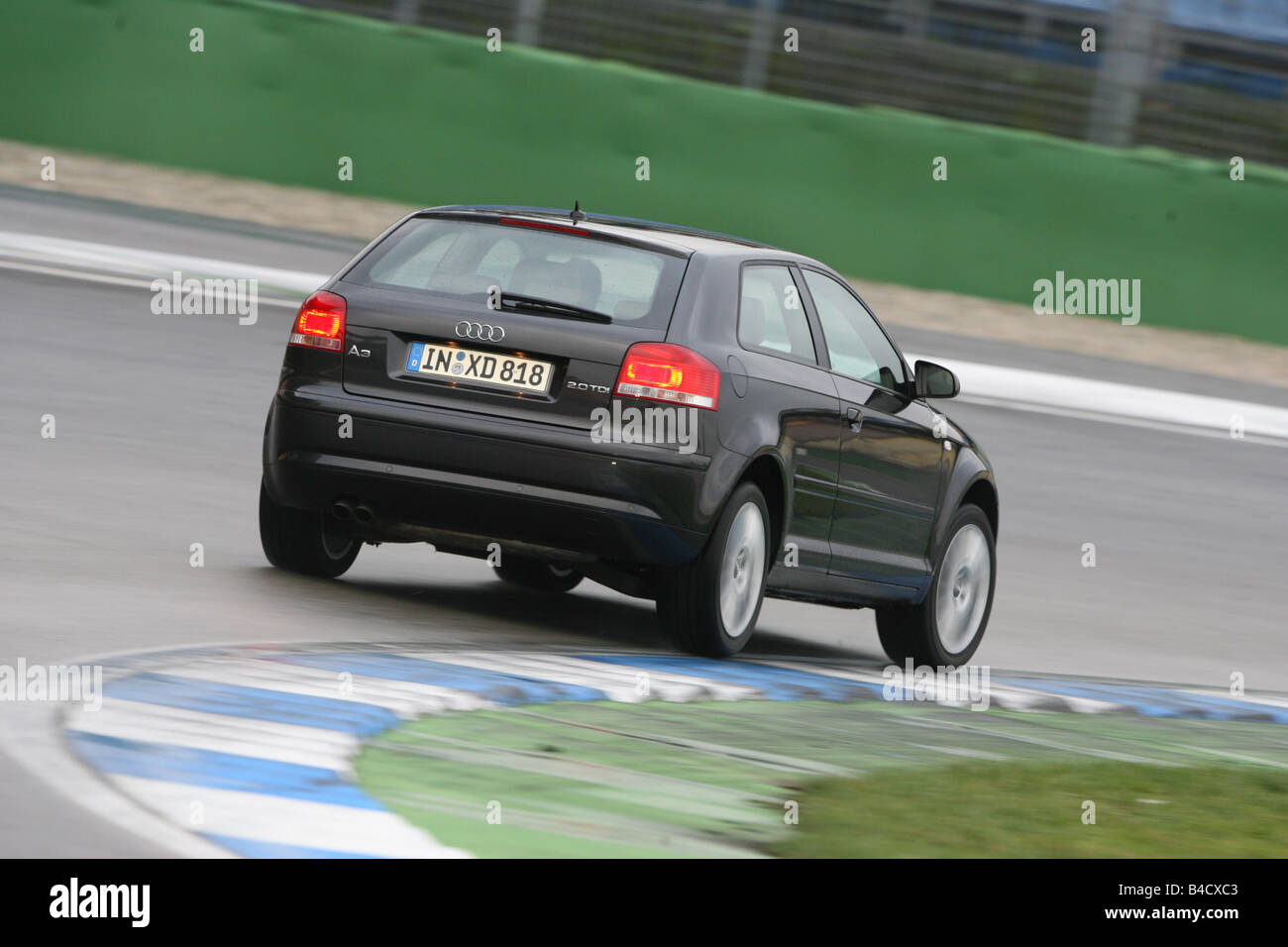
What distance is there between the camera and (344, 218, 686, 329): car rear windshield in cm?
849

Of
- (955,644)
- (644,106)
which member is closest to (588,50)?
(644,106)

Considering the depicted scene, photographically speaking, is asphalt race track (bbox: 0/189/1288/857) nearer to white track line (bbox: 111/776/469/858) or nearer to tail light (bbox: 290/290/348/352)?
white track line (bbox: 111/776/469/858)

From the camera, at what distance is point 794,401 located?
8.80 metres

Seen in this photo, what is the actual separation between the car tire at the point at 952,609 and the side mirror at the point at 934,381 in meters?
0.67

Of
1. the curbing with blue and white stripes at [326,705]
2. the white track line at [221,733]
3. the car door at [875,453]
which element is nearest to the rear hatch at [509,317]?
the curbing with blue and white stripes at [326,705]

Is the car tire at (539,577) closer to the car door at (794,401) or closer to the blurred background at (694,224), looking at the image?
the blurred background at (694,224)

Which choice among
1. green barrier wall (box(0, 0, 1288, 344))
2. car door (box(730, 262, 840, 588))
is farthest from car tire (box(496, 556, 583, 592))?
green barrier wall (box(0, 0, 1288, 344))

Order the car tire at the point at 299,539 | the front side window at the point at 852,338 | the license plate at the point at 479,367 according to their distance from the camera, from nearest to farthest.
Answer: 1. the license plate at the point at 479,367
2. the car tire at the point at 299,539
3. the front side window at the point at 852,338

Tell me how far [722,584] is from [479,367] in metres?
1.17

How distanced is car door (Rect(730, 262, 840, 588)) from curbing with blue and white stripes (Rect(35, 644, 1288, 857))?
1.49 ft

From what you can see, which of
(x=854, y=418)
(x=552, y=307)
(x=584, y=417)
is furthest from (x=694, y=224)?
(x=584, y=417)

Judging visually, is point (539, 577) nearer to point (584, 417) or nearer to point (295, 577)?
point (295, 577)

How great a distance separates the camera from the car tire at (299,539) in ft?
30.0
